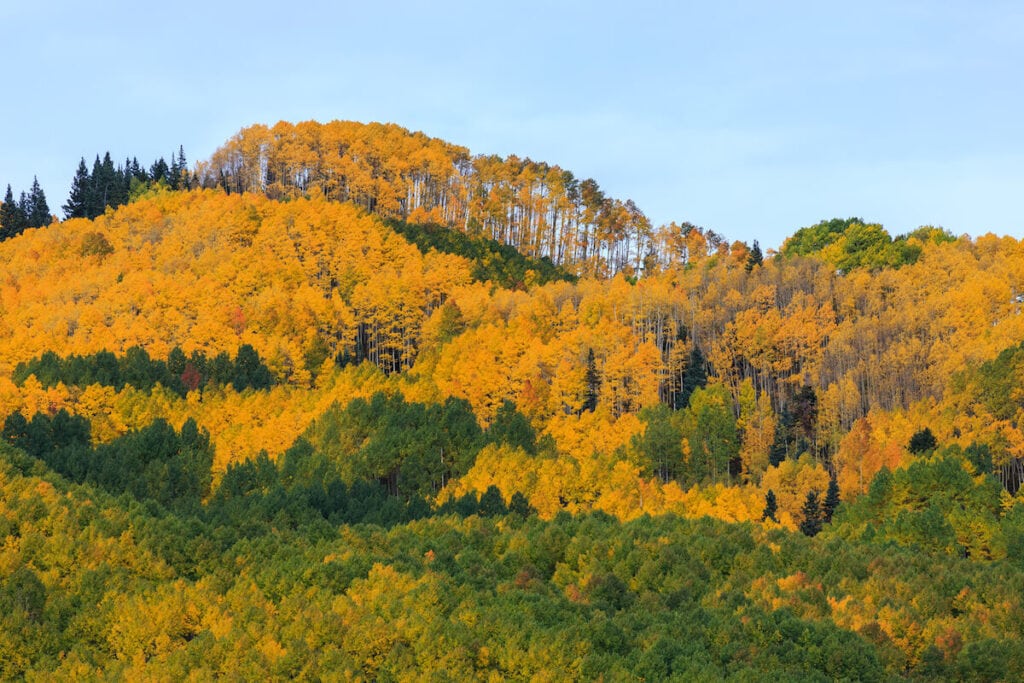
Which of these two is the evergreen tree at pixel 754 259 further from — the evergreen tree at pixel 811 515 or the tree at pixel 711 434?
the evergreen tree at pixel 811 515

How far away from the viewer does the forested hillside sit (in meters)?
68.9

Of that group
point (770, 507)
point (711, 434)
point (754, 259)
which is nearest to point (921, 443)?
point (770, 507)

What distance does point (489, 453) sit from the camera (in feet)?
371

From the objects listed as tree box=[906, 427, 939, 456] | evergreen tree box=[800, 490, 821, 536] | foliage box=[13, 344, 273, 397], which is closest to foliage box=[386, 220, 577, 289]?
foliage box=[13, 344, 273, 397]

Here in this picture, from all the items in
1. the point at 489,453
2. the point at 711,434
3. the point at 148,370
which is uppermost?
the point at 148,370

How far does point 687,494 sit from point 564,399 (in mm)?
25368

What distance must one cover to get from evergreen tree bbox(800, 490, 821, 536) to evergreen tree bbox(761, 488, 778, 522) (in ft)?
8.44

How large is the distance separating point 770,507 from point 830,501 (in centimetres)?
601

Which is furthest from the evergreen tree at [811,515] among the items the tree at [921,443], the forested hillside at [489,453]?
the tree at [921,443]

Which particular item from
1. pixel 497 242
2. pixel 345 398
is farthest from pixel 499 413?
pixel 497 242

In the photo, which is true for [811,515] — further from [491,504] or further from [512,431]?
[512,431]

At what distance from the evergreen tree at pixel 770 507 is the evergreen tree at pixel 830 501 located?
462 cm

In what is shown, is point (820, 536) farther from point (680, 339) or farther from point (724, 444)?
point (680, 339)

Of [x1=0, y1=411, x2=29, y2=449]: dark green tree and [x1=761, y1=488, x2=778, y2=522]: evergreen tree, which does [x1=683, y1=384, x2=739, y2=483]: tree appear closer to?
[x1=761, y1=488, x2=778, y2=522]: evergreen tree
